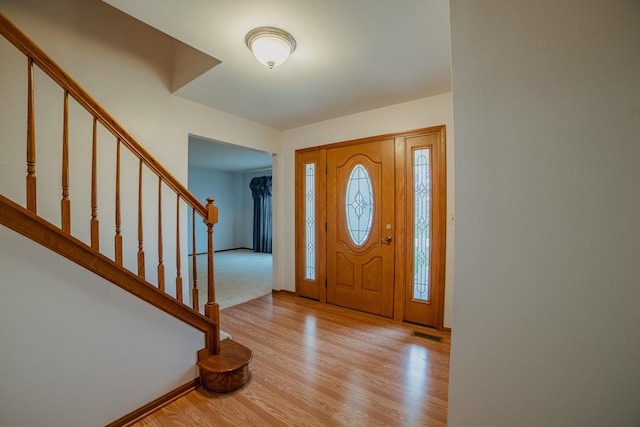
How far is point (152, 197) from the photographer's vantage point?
95.6 inches

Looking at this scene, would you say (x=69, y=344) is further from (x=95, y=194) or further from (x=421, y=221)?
(x=421, y=221)

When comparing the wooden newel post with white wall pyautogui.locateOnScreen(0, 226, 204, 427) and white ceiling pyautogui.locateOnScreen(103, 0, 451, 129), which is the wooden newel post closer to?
white wall pyautogui.locateOnScreen(0, 226, 204, 427)

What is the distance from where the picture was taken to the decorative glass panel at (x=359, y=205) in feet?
10.1

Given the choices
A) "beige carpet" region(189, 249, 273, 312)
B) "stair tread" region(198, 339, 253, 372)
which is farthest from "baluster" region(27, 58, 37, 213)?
"beige carpet" region(189, 249, 273, 312)

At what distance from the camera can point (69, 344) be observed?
132cm

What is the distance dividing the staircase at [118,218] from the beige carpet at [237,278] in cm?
120

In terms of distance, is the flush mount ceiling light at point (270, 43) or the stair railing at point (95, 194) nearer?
the stair railing at point (95, 194)

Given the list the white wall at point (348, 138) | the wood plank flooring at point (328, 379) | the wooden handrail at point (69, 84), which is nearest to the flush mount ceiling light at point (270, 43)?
the wooden handrail at point (69, 84)

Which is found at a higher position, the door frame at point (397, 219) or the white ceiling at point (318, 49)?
the white ceiling at point (318, 49)

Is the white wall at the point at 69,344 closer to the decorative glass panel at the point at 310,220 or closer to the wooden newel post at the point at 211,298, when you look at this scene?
the wooden newel post at the point at 211,298

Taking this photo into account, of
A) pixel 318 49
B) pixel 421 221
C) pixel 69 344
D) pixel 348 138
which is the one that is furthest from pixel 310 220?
pixel 69 344

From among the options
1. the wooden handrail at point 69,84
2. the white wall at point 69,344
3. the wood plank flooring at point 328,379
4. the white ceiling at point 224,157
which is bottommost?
the wood plank flooring at point 328,379

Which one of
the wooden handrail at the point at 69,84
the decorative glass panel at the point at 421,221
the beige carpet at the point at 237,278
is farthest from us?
the beige carpet at the point at 237,278

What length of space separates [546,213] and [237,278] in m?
→ 4.59
